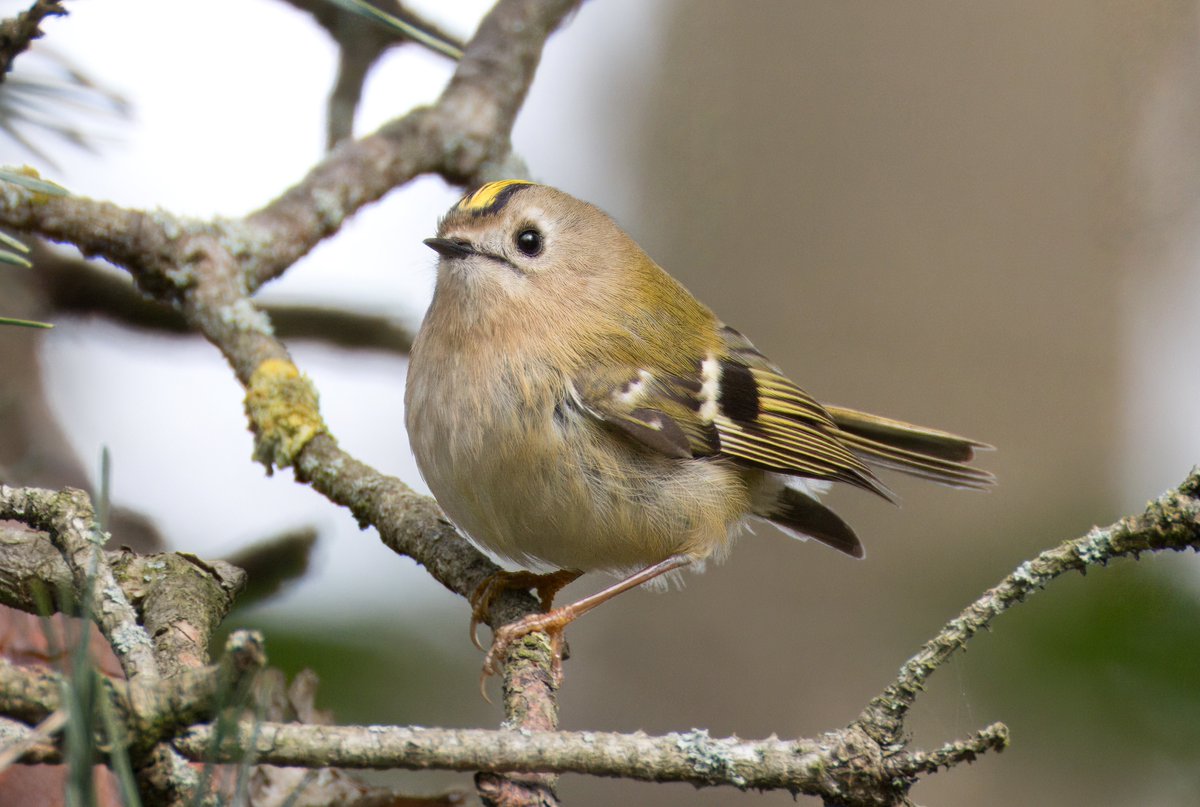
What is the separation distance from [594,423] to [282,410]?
0.49 metres

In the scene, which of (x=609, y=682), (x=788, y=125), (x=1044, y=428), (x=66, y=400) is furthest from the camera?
(x=788, y=125)

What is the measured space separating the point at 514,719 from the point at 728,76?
120 inches

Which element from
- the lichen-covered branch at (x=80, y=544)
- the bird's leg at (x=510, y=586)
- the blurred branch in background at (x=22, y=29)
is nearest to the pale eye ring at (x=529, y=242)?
the bird's leg at (x=510, y=586)

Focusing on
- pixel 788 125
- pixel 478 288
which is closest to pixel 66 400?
pixel 478 288

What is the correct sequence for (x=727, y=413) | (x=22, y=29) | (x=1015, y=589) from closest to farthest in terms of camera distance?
(x=1015, y=589) < (x=22, y=29) < (x=727, y=413)

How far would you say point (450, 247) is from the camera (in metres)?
1.86

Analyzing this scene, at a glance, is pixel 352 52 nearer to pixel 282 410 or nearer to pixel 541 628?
pixel 282 410

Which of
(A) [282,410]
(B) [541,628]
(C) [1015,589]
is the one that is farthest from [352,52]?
(C) [1015,589]

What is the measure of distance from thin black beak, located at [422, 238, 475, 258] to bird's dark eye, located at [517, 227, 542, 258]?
0.09 meters

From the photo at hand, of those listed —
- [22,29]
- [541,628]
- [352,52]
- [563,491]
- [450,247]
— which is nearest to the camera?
[22,29]

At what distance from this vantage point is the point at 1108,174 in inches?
125

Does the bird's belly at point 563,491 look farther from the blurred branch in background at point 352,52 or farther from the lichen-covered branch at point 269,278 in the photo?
the blurred branch in background at point 352,52

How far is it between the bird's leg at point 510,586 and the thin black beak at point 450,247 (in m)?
0.55

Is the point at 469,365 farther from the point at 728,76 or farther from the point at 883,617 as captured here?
the point at 728,76
